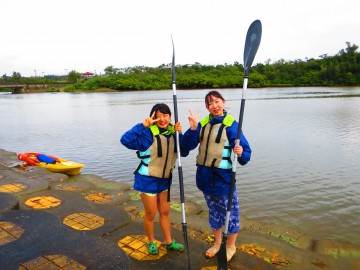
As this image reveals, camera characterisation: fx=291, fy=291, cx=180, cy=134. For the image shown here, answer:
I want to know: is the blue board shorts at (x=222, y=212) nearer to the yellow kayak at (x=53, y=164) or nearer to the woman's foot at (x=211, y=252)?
the woman's foot at (x=211, y=252)

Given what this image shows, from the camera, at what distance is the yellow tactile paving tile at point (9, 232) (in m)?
3.36

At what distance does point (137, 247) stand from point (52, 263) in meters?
1.18

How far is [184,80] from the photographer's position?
77000 mm

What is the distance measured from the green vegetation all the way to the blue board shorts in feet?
244

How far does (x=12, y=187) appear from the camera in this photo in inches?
230

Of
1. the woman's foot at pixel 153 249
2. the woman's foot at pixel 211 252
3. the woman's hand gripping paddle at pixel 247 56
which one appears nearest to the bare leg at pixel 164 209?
the woman's foot at pixel 153 249

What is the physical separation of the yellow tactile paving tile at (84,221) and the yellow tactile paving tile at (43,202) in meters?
0.68

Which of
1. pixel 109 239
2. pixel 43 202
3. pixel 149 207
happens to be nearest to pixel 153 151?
pixel 149 207

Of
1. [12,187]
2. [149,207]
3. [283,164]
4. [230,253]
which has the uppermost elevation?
[149,207]

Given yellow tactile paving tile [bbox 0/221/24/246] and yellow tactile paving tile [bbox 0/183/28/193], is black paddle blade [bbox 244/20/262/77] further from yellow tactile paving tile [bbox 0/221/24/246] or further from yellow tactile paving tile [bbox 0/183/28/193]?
yellow tactile paving tile [bbox 0/183/28/193]

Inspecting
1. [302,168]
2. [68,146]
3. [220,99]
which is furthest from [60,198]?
[68,146]

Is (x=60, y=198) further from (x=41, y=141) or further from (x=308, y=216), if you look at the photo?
(x=41, y=141)

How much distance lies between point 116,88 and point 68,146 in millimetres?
67671

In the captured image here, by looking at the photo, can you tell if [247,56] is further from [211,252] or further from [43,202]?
[43,202]
